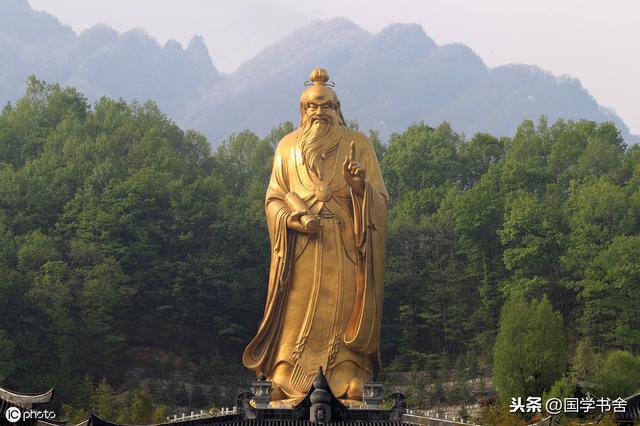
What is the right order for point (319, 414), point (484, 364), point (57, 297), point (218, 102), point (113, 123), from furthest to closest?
point (218, 102)
point (113, 123)
point (484, 364)
point (57, 297)
point (319, 414)

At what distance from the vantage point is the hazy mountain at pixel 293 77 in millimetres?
87938

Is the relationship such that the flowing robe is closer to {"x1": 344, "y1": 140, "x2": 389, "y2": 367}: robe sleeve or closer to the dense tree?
{"x1": 344, "y1": 140, "x2": 389, "y2": 367}: robe sleeve

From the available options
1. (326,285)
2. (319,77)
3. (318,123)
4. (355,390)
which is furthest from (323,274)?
(319,77)

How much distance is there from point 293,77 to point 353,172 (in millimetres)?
70279

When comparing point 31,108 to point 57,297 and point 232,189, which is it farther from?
point 57,297

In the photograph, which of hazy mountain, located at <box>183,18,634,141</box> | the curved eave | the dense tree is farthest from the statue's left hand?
hazy mountain, located at <box>183,18,634,141</box>

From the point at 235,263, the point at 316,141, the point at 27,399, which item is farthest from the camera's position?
the point at 235,263

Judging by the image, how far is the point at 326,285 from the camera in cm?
2522

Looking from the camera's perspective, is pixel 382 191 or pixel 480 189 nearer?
pixel 382 191

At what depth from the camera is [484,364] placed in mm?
32688

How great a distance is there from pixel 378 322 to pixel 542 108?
2873 inches

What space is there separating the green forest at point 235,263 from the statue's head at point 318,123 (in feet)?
17.7

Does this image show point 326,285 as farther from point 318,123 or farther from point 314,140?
point 318,123

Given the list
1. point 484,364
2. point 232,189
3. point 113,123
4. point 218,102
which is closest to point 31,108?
point 113,123
